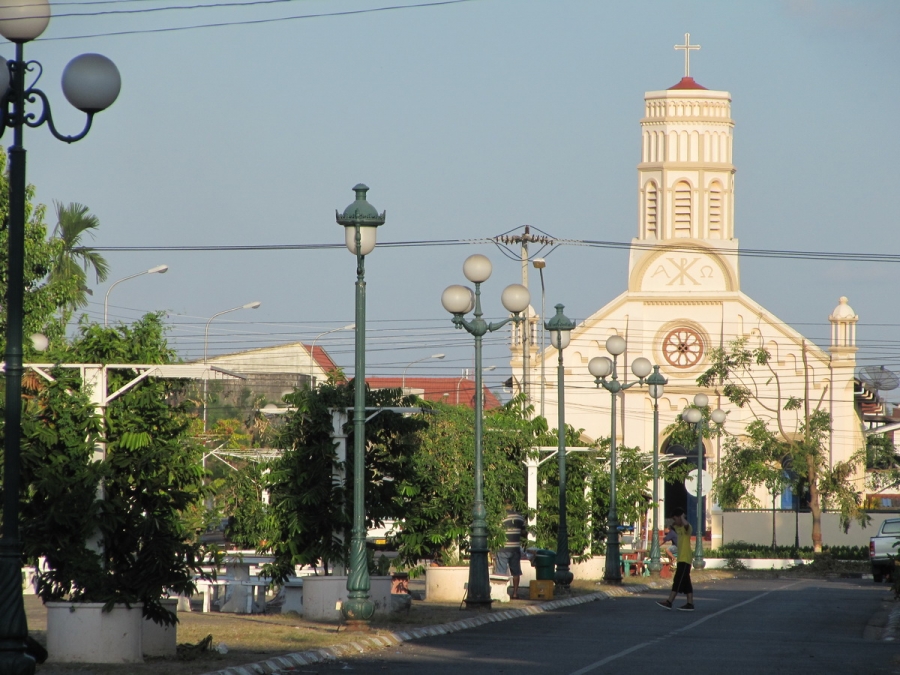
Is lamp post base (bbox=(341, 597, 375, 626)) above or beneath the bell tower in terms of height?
beneath

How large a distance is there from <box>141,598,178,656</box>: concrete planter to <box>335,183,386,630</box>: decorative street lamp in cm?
327

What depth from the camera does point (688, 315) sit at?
6181 centimetres

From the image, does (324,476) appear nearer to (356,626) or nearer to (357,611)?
(357,611)

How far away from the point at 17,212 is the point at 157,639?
17.1ft

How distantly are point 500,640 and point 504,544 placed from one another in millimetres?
7742

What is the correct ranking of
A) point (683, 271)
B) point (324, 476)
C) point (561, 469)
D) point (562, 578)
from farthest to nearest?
point (683, 271) → point (561, 469) → point (562, 578) → point (324, 476)

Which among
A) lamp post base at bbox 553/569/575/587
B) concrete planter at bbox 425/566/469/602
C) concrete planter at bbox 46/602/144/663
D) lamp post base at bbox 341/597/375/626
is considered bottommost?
lamp post base at bbox 553/569/575/587

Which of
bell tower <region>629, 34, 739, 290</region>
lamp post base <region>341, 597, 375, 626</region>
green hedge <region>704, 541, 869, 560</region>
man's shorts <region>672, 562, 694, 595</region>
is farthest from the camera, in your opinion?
bell tower <region>629, 34, 739, 290</region>

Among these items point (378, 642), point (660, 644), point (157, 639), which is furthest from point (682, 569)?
point (157, 639)

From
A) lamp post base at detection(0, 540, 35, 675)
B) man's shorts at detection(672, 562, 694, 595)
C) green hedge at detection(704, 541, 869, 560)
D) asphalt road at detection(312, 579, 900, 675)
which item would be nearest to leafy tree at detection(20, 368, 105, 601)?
asphalt road at detection(312, 579, 900, 675)

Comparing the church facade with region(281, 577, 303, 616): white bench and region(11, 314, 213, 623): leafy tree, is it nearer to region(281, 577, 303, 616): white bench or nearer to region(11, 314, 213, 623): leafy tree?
region(281, 577, 303, 616): white bench

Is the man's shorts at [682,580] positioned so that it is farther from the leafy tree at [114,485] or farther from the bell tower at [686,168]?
the bell tower at [686,168]

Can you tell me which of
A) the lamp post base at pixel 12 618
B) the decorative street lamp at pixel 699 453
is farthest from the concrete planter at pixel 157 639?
the decorative street lamp at pixel 699 453

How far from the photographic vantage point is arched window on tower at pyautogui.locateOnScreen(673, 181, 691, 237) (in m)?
63.7
